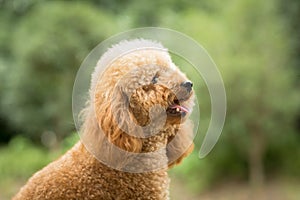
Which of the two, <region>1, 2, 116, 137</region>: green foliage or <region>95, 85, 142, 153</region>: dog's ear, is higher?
<region>1, 2, 116, 137</region>: green foliage

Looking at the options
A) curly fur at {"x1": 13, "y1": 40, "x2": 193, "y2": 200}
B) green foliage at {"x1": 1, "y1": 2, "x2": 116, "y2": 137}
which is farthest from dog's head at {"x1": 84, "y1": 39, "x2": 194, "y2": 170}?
green foliage at {"x1": 1, "y1": 2, "x2": 116, "y2": 137}

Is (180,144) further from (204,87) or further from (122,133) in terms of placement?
(204,87)

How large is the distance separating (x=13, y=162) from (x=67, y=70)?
1303 millimetres

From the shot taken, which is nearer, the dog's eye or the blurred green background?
the dog's eye

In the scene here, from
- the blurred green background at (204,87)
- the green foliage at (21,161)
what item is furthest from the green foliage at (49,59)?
the green foliage at (21,161)

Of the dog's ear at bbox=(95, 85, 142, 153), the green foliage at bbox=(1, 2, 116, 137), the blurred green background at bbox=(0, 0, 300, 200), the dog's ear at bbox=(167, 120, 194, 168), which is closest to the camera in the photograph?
the dog's ear at bbox=(95, 85, 142, 153)

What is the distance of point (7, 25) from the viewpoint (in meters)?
8.30

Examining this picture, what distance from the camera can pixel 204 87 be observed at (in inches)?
212

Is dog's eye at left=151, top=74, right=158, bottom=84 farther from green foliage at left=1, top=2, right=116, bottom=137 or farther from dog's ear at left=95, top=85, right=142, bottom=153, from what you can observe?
green foliage at left=1, top=2, right=116, bottom=137

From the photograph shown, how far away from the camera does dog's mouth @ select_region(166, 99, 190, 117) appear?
2098 mm

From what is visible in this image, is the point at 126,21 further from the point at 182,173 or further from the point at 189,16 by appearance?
the point at 182,173

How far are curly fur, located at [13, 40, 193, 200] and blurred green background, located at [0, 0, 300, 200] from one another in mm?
2964

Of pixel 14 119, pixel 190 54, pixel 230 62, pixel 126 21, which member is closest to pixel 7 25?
pixel 14 119

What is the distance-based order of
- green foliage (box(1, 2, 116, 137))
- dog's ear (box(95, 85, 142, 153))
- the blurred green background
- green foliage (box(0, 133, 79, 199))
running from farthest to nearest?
green foliage (box(0, 133, 79, 199)), green foliage (box(1, 2, 116, 137)), the blurred green background, dog's ear (box(95, 85, 142, 153))
